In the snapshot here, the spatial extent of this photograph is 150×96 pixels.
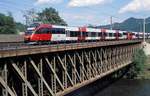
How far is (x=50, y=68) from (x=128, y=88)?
4132cm

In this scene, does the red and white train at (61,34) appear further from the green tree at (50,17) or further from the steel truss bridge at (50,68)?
the green tree at (50,17)

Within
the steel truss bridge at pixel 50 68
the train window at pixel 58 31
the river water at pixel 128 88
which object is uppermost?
the train window at pixel 58 31

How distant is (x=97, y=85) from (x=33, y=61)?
42449 millimetres

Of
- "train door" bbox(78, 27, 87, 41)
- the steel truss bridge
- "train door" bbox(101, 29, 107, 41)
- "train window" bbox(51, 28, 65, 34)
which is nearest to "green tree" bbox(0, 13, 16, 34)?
"train door" bbox(101, 29, 107, 41)

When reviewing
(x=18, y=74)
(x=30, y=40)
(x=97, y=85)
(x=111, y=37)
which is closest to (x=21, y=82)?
(x=18, y=74)

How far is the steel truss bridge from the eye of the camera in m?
31.0

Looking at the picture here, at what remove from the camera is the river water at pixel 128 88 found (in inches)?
2707

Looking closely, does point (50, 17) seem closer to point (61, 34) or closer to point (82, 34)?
point (82, 34)

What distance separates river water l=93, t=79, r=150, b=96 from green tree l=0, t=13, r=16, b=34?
1857 inches

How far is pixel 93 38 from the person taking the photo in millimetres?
77000

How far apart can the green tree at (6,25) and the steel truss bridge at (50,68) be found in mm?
56003

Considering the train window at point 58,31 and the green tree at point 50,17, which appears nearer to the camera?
the train window at point 58,31

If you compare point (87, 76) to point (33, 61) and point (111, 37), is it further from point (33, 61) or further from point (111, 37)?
point (111, 37)

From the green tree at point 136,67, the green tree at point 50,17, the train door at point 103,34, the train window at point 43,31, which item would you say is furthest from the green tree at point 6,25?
the train window at point 43,31
